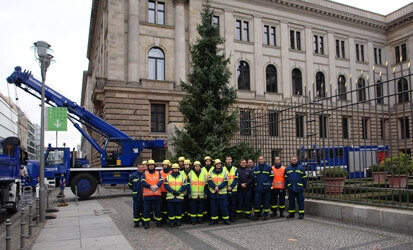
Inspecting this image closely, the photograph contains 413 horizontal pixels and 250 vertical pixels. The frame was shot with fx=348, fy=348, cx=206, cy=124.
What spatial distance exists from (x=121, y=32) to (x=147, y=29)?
2.26 m

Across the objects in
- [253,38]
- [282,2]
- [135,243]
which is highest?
[282,2]

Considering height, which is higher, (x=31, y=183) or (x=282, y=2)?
(x=282, y=2)

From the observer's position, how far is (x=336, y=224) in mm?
9102

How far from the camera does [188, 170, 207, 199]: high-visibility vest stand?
32.7 feet

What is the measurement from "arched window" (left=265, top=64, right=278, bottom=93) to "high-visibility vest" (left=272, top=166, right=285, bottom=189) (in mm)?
25556

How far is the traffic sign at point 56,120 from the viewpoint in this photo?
38.8 ft

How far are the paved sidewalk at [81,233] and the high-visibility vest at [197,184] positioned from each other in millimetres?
2284

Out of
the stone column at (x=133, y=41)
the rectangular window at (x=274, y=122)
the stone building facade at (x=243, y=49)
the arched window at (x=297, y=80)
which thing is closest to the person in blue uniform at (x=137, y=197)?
the rectangular window at (x=274, y=122)

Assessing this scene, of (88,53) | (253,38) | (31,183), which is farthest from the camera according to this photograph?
(88,53)

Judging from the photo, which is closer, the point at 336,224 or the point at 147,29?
the point at 336,224

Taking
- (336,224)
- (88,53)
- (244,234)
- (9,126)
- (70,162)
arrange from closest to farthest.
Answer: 1. (244,234)
2. (336,224)
3. (70,162)
4. (88,53)
5. (9,126)

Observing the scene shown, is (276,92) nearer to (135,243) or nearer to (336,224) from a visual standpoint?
(336,224)

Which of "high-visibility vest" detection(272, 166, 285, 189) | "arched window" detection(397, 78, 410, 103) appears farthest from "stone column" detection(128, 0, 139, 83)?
"high-visibility vest" detection(272, 166, 285, 189)

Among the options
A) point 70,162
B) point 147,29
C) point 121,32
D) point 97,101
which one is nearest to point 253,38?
point 147,29
